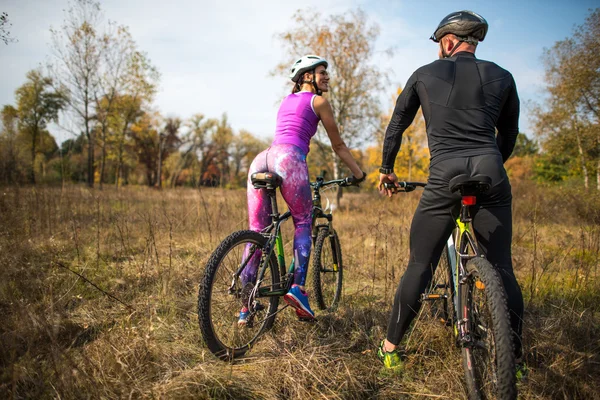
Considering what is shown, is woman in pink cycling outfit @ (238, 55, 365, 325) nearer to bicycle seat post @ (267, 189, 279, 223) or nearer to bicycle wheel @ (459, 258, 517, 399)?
bicycle seat post @ (267, 189, 279, 223)

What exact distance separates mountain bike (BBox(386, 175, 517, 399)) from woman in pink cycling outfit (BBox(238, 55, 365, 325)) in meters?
1.09

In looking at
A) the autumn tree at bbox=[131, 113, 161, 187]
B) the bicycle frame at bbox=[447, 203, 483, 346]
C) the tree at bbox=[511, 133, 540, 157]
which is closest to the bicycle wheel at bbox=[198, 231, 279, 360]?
the bicycle frame at bbox=[447, 203, 483, 346]

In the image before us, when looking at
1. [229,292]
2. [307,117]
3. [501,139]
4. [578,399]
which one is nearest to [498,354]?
Answer: [578,399]

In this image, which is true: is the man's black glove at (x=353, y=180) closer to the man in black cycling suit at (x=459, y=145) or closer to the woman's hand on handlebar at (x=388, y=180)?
the woman's hand on handlebar at (x=388, y=180)

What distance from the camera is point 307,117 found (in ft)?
8.75

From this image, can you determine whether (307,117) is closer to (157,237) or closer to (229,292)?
(229,292)

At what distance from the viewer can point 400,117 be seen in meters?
2.21

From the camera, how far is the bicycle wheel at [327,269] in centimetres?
324

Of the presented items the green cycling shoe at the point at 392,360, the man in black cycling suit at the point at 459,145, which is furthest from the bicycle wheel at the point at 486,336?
the green cycling shoe at the point at 392,360

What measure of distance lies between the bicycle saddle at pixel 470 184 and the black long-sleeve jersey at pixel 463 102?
22 centimetres

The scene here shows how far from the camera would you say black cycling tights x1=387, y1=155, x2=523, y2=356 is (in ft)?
6.29

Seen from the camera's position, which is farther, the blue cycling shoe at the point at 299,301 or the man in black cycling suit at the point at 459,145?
the blue cycling shoe at the point at 299,301

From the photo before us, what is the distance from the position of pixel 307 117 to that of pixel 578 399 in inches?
93.2

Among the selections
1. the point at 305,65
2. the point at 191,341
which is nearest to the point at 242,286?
the point at 191,341
